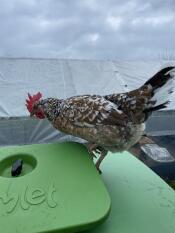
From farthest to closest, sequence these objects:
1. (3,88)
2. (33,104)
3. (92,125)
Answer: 1. (3,88)
2. (33,104)
3. (92,125)

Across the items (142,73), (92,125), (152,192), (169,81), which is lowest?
(142,73)

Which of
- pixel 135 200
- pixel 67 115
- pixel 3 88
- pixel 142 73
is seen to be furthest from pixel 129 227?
pixel 142 73

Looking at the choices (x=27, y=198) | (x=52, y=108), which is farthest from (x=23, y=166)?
(x=52, y=108)

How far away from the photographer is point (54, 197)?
1072 millimetres

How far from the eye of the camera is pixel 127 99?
1.91m

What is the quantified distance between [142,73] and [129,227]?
5.51 meters

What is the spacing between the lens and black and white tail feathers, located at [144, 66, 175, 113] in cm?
180

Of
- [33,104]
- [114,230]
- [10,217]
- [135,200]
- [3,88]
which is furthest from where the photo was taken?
[3,88]

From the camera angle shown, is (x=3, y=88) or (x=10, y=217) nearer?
(x=10, y=217)

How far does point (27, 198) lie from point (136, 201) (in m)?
0.44

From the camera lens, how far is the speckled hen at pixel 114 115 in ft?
5.80

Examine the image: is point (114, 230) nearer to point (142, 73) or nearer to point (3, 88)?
point (3, 88)

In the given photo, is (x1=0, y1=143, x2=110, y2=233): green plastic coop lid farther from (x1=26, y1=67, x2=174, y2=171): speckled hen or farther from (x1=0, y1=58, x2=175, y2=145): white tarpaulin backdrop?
(x1=0, y1=58, x2=175, y2=145): white tarpaulin backdrop

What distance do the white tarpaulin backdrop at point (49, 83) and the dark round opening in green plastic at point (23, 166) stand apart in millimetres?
3497
